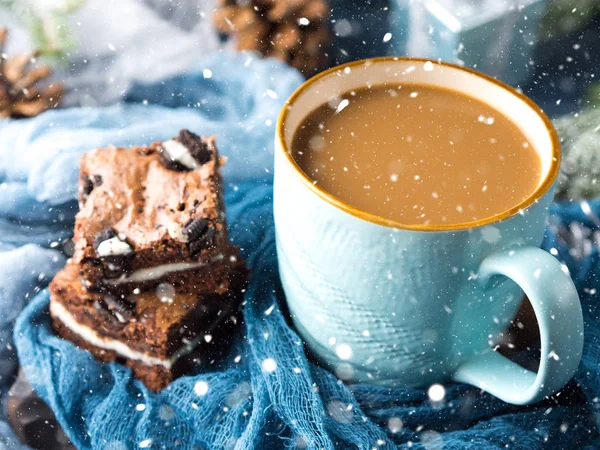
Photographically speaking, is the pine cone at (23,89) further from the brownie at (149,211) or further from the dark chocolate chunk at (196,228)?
the dark chocolate chunk at (196,228)

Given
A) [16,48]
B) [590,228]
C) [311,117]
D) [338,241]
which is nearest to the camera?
[338,241]

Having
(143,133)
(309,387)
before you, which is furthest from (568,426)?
(143,133)

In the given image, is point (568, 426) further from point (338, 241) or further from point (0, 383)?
point (0, 383)

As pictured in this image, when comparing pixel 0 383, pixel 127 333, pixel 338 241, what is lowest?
pixel 0 383

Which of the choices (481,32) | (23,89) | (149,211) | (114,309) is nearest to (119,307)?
(114,309)

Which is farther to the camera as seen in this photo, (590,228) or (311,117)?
(590,228)

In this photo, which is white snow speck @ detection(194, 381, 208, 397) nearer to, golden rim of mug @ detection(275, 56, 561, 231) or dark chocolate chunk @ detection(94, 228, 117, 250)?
dark chocolate chunk @ detection(94, 228, 117, 250)

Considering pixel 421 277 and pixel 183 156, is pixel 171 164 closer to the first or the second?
pixel 183 156

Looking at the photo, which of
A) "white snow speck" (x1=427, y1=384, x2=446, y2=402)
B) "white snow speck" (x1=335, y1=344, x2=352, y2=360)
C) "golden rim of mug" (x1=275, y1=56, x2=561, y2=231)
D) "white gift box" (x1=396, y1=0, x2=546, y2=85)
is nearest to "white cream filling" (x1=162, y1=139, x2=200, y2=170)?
"golden rim of mug" (x1=275, y1=56, x2=561, y2=231)
